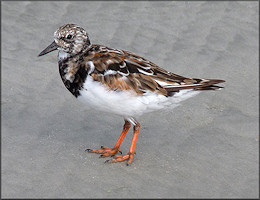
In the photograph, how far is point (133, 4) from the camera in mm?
9602

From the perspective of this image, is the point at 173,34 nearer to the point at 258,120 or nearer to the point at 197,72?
the point at 197,72

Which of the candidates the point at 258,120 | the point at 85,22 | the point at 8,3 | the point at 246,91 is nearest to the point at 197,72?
the point at 246,91

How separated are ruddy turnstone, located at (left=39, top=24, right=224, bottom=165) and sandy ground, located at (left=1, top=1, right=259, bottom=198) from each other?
610mm

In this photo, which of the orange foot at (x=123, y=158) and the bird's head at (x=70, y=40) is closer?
the bird's head at (x=70, y=40)

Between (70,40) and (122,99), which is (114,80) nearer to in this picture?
(122,99)

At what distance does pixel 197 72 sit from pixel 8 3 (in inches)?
151

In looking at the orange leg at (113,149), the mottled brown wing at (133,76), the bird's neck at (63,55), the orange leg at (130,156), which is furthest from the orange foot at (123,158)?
the bird's neck at (63,55)

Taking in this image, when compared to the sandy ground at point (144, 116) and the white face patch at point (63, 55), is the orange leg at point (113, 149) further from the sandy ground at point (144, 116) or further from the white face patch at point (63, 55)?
the white face patch at point (63, 55)

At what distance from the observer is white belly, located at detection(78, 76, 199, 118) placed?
5297 mm

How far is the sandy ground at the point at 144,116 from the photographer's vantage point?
5.27 metres

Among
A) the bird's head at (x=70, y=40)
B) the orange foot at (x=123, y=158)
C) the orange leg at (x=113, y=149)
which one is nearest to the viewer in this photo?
the bird's head at (x=70, y=40)

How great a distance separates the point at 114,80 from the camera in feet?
17.5

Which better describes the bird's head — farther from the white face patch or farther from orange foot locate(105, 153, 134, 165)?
orange foot locate(105, 153, 134, 165)

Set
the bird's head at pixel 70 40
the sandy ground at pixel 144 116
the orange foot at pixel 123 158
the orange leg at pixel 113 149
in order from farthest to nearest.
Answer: the orange leg at pixel 113 149 → the orange foot at pixel 123 158 → the bird's head at pixel 70 40 → the sandy ground at pixel 144 116
